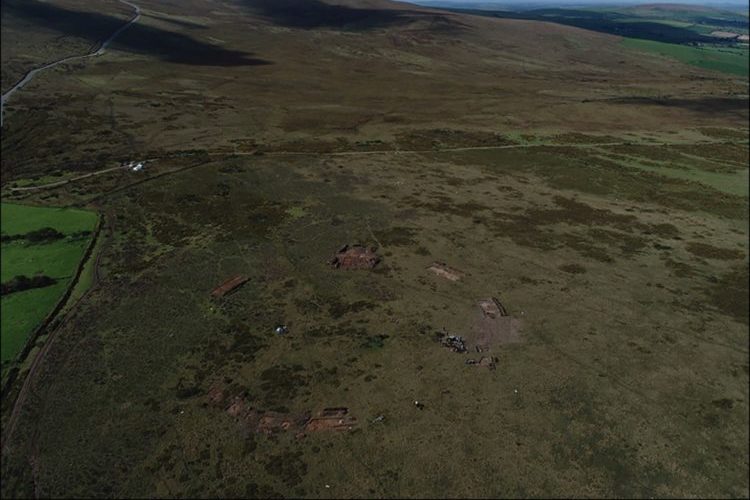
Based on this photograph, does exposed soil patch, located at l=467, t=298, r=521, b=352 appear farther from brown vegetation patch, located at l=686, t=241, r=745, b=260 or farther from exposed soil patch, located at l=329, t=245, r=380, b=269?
brown vegetation patch, located at l=686, t=241, r=745, b=260

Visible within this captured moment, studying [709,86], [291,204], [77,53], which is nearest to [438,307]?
[291,204]

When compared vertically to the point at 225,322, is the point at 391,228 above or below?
above

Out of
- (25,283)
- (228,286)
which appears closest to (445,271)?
(228,286)

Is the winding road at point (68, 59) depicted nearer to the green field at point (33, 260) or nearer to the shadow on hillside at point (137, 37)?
the shadow on hillside at point (137, 37)

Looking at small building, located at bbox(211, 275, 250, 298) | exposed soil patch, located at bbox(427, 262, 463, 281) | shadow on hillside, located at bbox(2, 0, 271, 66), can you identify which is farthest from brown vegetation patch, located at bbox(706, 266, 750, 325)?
shadow on hillside, located at bbox(2, 0, 271, 66)

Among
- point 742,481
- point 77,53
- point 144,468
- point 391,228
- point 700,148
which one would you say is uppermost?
point 77,53


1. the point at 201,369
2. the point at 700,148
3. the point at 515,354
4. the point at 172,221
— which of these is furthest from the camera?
the point at 700,148

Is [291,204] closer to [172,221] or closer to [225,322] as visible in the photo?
[172,221]

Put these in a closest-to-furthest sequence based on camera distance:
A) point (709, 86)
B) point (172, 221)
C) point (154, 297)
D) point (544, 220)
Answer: point (154, 297) → point (172, 221) → point (544, 220) → point (709, 86)
